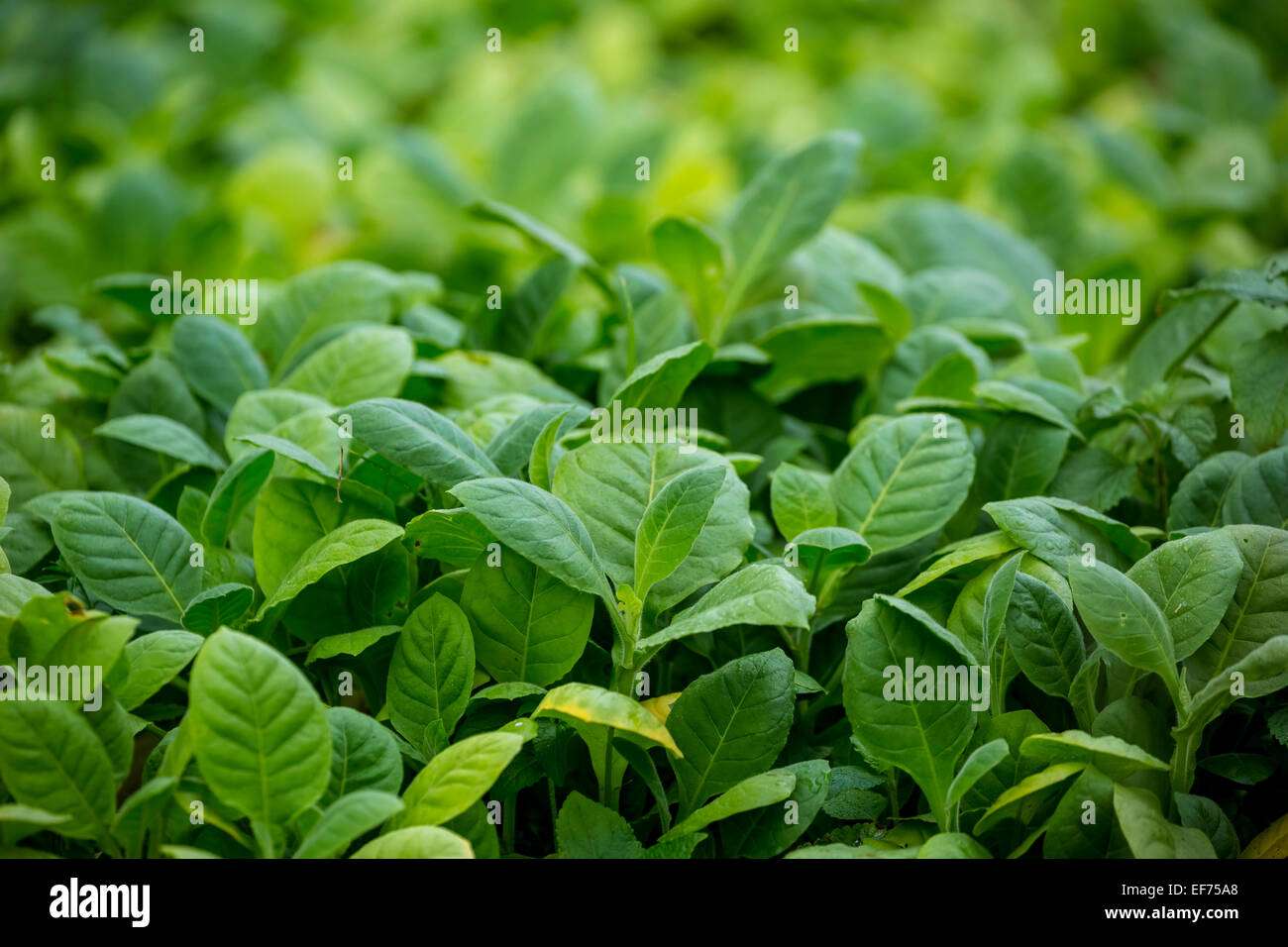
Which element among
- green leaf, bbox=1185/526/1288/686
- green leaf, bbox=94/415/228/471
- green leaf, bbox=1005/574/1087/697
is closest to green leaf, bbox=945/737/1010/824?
green leaf, bbox=1005/574/1087/697

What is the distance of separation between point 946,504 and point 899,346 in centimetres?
30

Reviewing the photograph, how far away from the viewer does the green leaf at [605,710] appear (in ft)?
2.25

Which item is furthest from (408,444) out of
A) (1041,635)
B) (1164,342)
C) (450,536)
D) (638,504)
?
(1164,342)

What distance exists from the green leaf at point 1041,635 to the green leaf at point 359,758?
459mm

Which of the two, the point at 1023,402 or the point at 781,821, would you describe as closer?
the point at 781,821

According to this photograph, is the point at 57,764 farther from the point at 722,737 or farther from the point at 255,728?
the point at 722,737

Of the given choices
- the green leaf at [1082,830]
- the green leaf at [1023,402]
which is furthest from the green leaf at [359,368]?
the green leaf at [1082,830]

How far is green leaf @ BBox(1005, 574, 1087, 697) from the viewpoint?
0.78m

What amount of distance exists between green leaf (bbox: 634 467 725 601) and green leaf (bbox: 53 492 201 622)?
0.38m

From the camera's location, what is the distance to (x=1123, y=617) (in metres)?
0.75

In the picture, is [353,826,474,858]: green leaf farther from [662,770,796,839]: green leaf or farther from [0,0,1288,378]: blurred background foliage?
[0,0,1288,378]: blurred background foliage

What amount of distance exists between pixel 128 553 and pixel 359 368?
0.29m

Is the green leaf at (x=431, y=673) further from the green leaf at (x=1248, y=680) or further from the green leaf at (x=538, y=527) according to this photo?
the green leaf at (x=1248, y=680)
